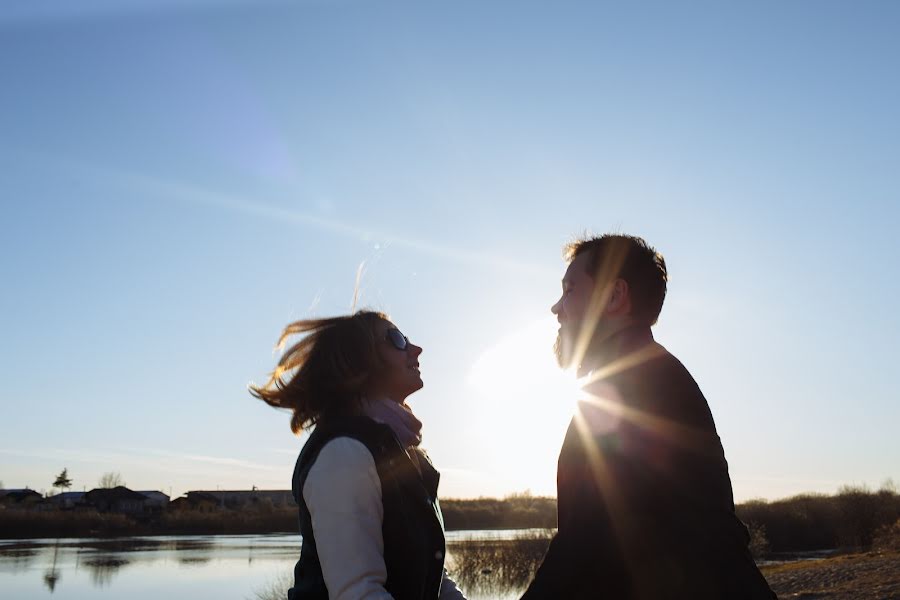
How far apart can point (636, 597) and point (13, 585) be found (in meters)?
31.2

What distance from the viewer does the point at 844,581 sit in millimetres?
17531

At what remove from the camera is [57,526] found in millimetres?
53562

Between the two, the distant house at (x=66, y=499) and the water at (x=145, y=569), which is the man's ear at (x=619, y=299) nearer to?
the water at (x=145, y=569)

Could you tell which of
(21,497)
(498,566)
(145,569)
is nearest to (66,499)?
(21,497)

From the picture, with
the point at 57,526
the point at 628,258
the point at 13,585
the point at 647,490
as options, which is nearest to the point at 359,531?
the point at 647,490

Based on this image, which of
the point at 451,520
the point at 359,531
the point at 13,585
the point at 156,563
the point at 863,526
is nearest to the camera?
the point at 359,531

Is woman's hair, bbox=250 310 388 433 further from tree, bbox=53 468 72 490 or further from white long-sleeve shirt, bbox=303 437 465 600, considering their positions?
tree, bbox=53 468 72 490

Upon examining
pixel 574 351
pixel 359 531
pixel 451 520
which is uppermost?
pixel 574 351

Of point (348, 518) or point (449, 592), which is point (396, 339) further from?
point (449, 592)

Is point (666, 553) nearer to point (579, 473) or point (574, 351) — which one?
point (579, 473)

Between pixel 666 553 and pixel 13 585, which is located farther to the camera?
pixel 13 585

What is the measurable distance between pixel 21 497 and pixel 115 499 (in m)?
15.6

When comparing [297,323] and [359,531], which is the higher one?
[297,323]

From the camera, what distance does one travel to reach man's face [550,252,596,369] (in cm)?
285
